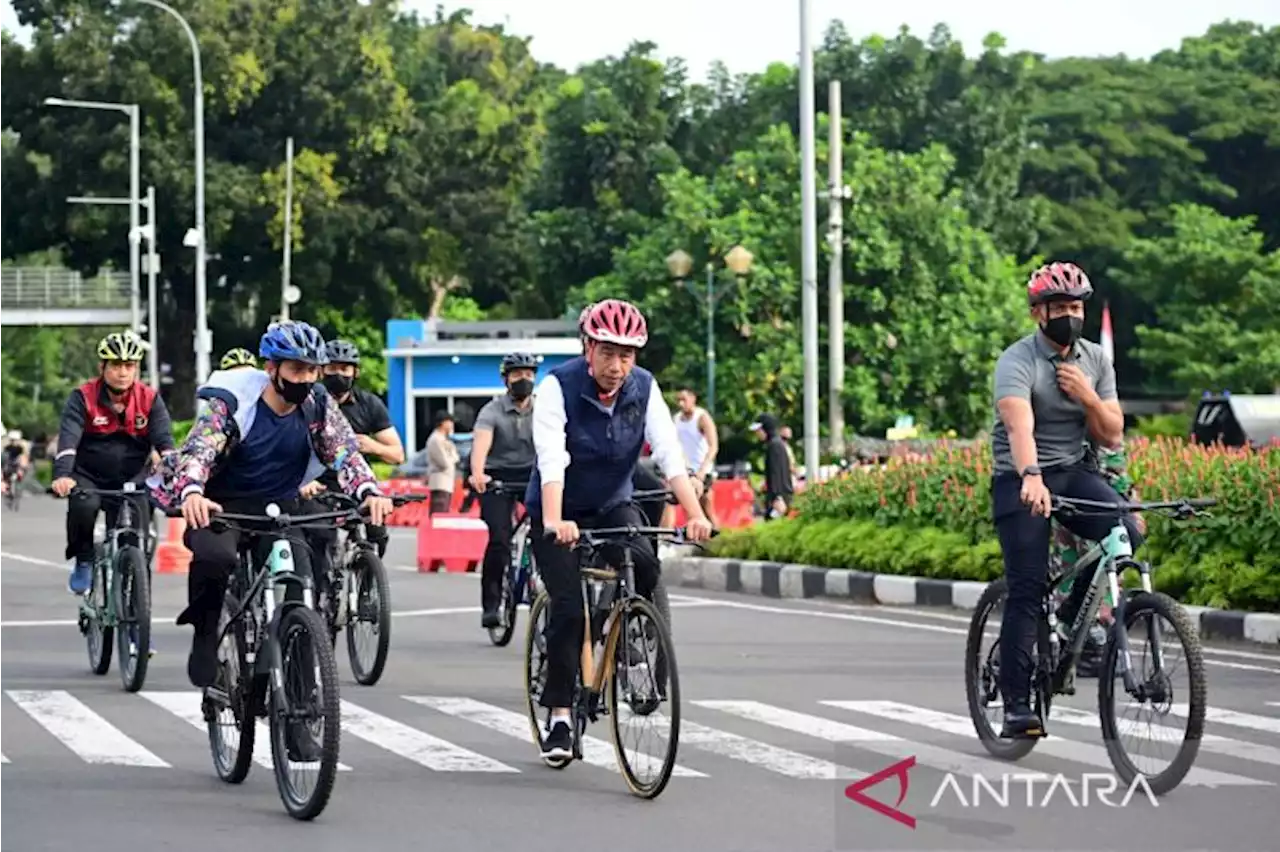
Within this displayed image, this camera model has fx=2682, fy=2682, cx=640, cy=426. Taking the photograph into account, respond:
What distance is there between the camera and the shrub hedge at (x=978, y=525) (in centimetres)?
1627

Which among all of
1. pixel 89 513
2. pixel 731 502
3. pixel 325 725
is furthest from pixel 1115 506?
pixel 731 502

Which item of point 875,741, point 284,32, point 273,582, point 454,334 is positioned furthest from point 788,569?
point 284,32

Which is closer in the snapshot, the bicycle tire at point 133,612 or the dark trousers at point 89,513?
the bicycle tire at point 133,612

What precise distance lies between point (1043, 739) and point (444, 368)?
4809 centimetres

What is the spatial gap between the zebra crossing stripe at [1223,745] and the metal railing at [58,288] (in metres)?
65.2

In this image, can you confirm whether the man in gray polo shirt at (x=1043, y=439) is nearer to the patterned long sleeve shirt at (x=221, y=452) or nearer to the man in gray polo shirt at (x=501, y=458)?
the patterned long sleeve shirt at (x=221, y=452)

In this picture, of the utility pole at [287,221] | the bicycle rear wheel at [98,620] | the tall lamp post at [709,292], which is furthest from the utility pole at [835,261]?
the utility pole at [287,221]

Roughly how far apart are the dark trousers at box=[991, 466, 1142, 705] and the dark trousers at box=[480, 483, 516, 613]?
20.9ft

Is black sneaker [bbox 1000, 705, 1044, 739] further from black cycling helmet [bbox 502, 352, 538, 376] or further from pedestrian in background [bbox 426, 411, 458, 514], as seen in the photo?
pedestrian in background [bbox 426, 411, 458, 514]

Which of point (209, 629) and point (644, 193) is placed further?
point (644, 193)

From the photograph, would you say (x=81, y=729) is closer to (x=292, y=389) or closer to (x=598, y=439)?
(x=292, y=389)

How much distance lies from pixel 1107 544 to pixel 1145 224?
6363 cm

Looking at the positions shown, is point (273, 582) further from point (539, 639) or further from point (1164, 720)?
point (1164, 720)

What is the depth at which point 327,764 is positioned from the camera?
8.35m
